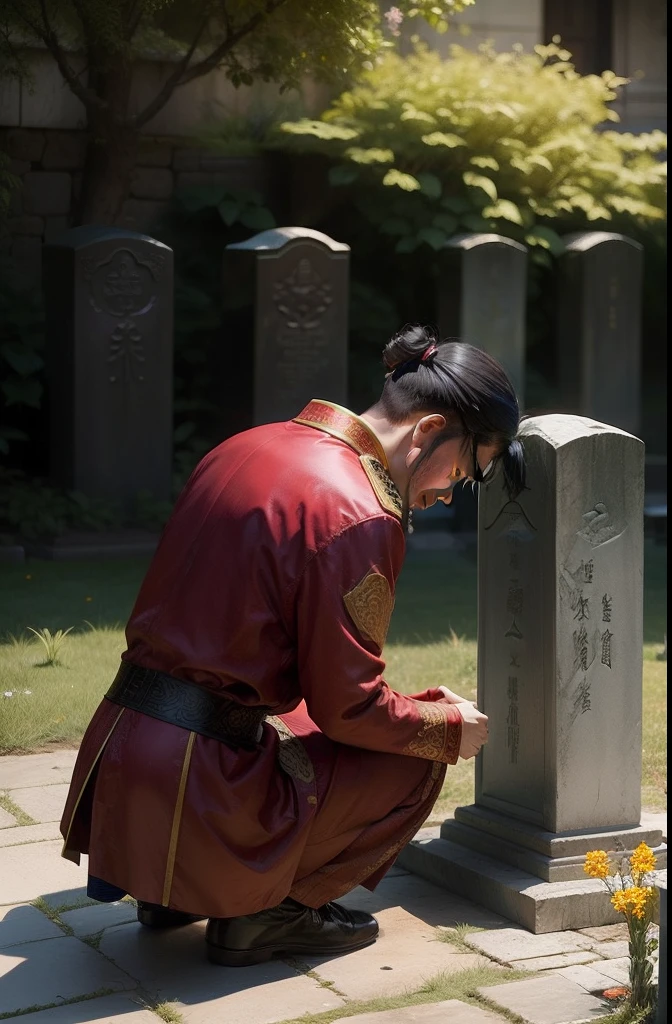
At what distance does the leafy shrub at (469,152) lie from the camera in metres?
11.0

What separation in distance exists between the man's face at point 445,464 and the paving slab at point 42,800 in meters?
1.50

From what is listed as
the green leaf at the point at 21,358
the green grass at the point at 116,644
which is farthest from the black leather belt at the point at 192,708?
the green leaf at the point at 21,358

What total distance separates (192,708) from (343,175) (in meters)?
8.78

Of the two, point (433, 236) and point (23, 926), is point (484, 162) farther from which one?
point (23, 926)

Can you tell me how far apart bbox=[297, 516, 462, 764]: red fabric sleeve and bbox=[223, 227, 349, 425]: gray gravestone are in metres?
5.71

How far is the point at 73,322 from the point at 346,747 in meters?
5.59

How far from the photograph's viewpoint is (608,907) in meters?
3.18

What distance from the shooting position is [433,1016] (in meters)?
2.65

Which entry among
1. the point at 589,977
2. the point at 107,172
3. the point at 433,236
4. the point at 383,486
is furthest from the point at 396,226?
the point at 589,977

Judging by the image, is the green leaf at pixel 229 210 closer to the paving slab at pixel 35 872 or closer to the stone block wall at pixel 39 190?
the stone block wall at pixel 39 190

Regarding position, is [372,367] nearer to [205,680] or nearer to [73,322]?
[73,322]

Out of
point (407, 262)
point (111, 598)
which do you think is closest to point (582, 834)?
point (111, 598)

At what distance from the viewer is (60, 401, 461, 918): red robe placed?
2725mm

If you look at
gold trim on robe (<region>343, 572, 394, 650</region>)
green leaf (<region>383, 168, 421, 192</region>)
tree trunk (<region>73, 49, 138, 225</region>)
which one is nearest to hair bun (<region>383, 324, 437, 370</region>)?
gold trim on robe (<region>343, 572, 394, 650</region>)
